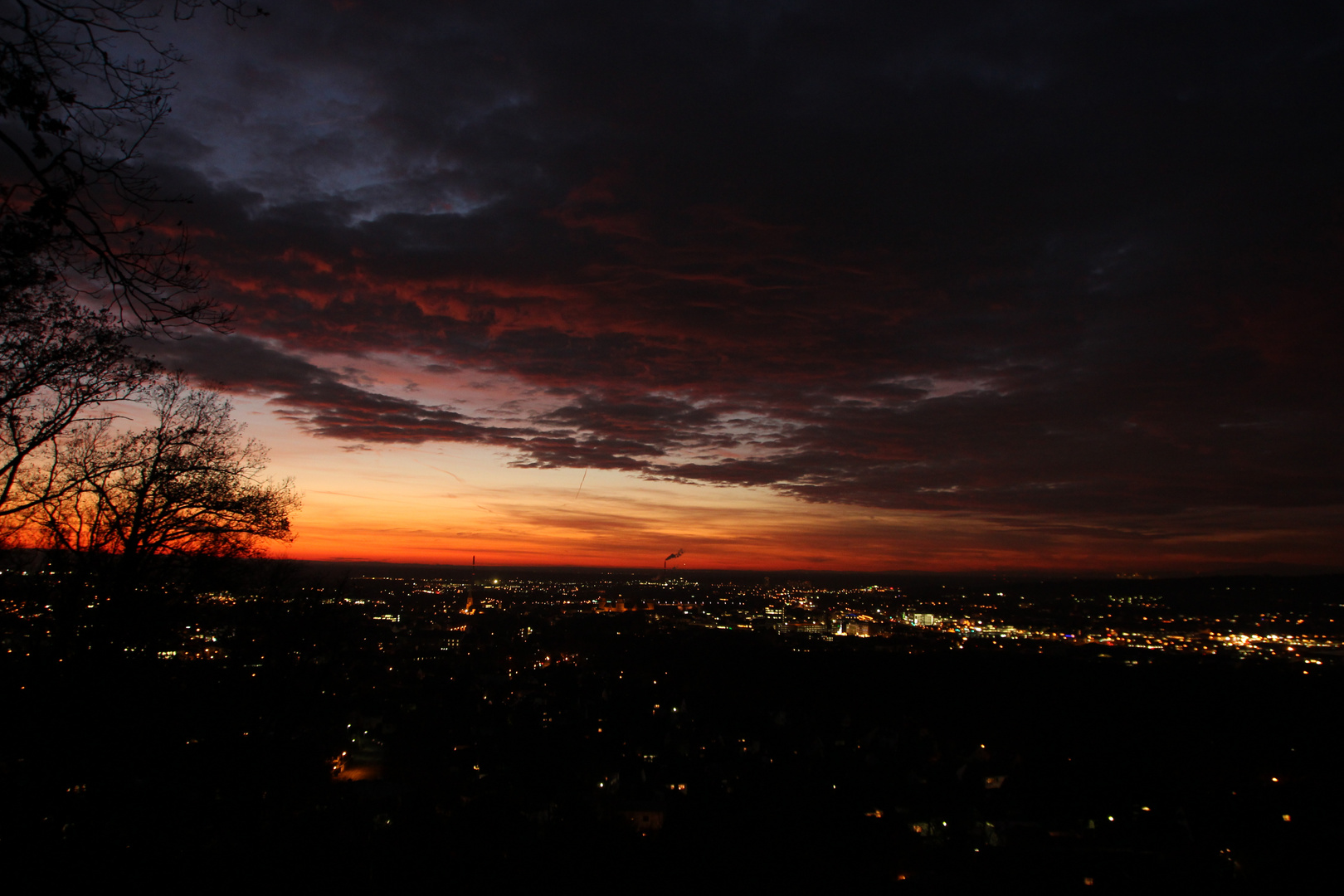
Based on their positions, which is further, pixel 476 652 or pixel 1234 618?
pixel 1234 618

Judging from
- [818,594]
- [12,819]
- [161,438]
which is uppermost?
[161,438]

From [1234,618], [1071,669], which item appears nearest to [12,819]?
[1071,669]

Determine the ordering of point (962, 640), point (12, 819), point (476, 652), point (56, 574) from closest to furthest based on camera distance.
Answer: point (12, 819)
point (56, 574)
point (476, 652)
point (962, 640)

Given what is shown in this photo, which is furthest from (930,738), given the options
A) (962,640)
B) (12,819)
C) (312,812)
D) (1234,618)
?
(1234,618)

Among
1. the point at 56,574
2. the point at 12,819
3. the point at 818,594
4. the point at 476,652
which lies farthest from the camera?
the point at 818,594

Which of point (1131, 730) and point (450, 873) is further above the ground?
point (450, 873)

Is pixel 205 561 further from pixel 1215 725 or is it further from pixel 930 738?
pixel 1215 725
